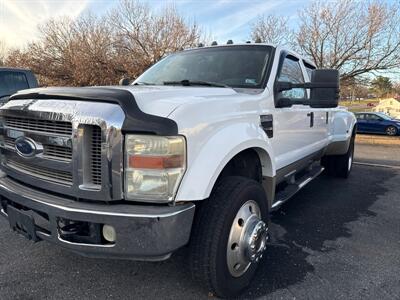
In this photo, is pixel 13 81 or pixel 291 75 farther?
pixel 13 81

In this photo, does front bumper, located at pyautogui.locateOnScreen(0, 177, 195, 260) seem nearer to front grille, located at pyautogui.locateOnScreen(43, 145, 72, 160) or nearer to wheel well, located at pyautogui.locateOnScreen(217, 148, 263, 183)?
front grille, located at pyautogui.locateOnScreen(43, 145, 72, 160)

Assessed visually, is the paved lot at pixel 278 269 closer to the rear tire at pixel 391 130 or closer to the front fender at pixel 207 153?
the front fender at pixel 207 153

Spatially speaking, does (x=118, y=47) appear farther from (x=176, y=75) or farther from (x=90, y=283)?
(x=90, y=283)

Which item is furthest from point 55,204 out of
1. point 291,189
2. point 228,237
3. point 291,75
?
point 291,75

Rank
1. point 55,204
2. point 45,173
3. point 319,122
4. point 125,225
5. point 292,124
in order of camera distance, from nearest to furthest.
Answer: point 125,225, point 55,204, point 45,173, point 292,124, point 319,122

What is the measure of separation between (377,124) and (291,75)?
20.0 metres

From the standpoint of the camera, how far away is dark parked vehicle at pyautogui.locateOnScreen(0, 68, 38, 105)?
6.84 m

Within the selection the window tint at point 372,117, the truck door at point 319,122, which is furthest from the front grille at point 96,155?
the window tint at point 372,117

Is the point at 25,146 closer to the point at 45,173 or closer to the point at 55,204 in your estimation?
the point at 45,173

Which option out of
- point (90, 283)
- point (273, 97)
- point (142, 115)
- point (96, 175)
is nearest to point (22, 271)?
point (90, 283)

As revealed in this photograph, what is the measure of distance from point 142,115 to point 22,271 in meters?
1.82

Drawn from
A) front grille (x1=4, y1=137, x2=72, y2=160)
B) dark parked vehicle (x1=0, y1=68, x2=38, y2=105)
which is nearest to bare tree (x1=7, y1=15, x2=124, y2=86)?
dark parked vehicle (x1=0, y1=68, x2=38, y2=105)

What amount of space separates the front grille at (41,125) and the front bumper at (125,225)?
0.42m

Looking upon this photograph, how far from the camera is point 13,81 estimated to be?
7004 mm
